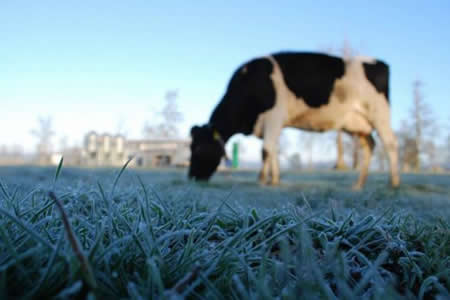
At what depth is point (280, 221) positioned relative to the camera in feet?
3.20

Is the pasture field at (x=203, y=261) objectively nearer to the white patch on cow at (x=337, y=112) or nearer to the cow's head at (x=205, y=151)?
the white patch on cow at (x=337, y=112)

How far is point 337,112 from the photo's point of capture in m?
4.75

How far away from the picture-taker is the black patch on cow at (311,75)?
15.4ft

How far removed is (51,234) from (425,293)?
837 millimetres

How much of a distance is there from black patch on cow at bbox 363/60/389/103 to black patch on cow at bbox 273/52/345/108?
402mm

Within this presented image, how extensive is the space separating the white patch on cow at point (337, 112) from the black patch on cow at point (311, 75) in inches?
2.9

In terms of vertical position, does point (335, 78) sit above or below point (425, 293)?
above

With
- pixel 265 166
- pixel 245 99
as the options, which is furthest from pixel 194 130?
pixel 265 166

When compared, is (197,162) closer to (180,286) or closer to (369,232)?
(369,232)

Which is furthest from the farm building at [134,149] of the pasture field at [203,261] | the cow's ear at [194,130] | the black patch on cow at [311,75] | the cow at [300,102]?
the pasture field at [203,261]

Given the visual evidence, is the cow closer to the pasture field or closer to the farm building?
the pasture field

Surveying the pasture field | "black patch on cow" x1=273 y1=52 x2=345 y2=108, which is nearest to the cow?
"black patch on cow" x1=273 y1=52 x2=345 y2=108

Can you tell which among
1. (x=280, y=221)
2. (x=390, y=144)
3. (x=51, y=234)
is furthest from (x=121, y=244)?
(x=390, y=144)

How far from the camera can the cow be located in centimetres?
466
